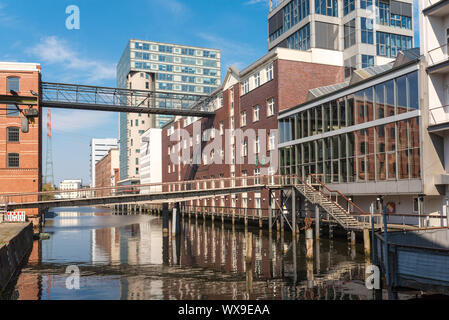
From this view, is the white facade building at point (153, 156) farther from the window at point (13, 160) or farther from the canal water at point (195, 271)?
the canal water at point (195, 271)

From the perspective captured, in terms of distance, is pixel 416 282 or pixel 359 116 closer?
pixel 416 282

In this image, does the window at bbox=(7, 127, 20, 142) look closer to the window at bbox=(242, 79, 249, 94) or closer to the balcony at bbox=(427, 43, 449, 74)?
the window at bbox=(242, 79, 249, 94)

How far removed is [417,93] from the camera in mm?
26906

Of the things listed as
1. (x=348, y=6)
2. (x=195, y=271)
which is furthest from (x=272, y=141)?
(x=195, y=271)

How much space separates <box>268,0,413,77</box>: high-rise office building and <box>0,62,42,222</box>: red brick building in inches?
1264

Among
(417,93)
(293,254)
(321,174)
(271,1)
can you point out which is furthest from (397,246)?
(271,1)

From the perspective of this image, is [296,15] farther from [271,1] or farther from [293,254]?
[293,254]

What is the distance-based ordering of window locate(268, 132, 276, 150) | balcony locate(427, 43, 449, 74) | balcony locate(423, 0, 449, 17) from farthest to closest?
window locate(268, 132, 276, 150) → balcony locate(427, 43, 449, 74) → balcony locate(423, 0, 449, 17)

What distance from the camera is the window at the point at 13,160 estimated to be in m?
49.6

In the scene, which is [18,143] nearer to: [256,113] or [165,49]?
[256,113]

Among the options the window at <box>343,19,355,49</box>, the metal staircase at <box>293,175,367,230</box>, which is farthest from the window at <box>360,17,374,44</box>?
the metal staircase at <box>293,175,367,230</box>

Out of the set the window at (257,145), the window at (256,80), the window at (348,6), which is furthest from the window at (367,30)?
the window at (257,145)

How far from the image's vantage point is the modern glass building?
2662cm
